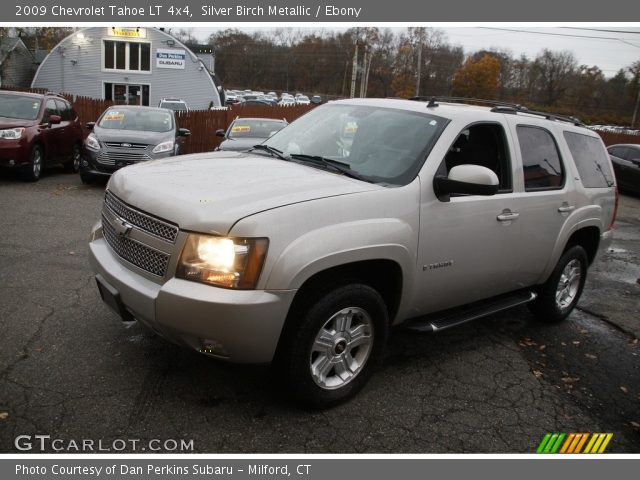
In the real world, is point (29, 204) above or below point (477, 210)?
below

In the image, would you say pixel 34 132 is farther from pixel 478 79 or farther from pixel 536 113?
pixel 478 79

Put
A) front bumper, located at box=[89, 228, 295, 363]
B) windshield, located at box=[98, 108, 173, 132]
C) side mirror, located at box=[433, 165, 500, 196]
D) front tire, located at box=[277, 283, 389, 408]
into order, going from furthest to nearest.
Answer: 1. windshield, located at box=[98, 108, 173, 132]
2. side mirror, located at box=[433, 165, 500, 196]
3. front tire, located at box=[277, 283, 389, 408]
4. front bumper, located at box=[89, 228, 295, 363]

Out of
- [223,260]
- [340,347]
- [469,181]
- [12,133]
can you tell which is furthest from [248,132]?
[223,260]

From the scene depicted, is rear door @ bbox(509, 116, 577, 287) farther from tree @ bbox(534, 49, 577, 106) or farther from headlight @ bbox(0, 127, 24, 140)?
tree @ bbox(534, 49, 577, 106)

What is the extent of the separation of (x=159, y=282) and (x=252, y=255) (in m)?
0.61

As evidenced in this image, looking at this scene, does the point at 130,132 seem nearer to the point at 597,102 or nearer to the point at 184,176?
the point at 184,176

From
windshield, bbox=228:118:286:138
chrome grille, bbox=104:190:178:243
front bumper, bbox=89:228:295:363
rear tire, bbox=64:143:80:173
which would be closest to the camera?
front bumper, bbox=89:228:295:363

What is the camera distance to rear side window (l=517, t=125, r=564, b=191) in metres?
4.30

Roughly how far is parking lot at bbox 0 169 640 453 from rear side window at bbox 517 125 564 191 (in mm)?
1436

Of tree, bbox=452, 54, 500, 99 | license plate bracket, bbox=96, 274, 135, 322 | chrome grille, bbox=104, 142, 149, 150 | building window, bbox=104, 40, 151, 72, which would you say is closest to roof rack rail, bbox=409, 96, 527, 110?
license plate bracket, bbox=96, 274, 135, 322

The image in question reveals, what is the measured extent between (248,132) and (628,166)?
1198cm

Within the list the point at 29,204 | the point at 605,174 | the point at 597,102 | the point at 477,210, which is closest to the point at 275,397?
the point at 477,210

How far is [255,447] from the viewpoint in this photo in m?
2.92

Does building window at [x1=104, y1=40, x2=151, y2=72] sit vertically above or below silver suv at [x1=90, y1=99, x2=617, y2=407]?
above
